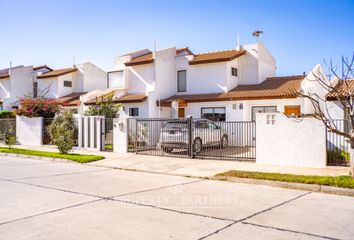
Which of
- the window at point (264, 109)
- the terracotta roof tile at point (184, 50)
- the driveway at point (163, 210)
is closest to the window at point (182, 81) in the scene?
the terracotta roof tile at point (184, 50)

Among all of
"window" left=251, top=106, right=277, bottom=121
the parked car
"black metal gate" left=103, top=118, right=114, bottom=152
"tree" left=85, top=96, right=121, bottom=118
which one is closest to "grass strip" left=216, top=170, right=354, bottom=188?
the parked car

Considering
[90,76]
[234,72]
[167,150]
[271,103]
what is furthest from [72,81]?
[271,103]

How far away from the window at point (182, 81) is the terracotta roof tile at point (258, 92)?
1025 millimetres

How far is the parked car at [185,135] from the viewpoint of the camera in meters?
17.0

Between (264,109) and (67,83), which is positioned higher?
(67,83)

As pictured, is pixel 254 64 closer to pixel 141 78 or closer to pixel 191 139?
pixel 141 78

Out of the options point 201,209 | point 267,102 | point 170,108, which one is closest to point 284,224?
point 201,209

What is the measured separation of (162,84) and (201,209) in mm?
19939

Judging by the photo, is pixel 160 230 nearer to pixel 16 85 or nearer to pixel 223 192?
pixel 223 192

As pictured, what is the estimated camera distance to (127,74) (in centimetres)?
2811

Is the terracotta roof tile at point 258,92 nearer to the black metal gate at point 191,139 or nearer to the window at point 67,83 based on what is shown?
the black metal gate at point 191,139

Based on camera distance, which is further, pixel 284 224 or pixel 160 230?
pixel 284 224

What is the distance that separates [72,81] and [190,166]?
2519 cm

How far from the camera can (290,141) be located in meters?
13.9
